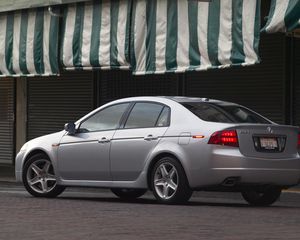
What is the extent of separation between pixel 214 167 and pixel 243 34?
14.6ft

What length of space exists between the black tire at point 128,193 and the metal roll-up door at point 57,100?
25.9ft

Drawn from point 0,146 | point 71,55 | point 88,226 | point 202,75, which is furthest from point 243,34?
point 0,146

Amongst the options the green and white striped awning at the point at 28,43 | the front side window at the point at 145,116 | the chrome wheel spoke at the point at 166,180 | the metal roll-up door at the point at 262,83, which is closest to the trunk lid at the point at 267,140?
the chrome wheel spoke at the point at 166,180

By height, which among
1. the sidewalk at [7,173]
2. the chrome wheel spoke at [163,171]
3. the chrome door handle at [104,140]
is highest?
the chrome door handle at [104,140]

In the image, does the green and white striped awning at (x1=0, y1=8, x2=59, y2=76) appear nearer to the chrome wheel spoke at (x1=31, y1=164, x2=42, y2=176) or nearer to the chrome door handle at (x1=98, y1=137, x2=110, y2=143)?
the chrome wheel spoke at (x1=31, y1=164, x2=42, y2=176)

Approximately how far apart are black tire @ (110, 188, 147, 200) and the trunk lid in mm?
2529

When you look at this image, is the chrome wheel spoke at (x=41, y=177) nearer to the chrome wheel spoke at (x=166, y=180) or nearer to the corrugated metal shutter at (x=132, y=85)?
the chrome wheel spoke at (x=166, y=180)

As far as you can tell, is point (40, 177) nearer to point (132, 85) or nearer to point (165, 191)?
point (165, 191)

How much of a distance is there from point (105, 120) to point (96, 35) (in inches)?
242

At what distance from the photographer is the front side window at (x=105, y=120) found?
13755 mm

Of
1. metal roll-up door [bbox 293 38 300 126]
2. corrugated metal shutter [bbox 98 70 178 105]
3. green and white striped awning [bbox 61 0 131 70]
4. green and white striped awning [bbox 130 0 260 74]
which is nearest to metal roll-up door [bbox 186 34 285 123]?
metal roll-up door [bbox 293 38 300 126]

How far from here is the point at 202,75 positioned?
65.6 feet

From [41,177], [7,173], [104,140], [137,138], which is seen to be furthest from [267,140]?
[7,173]

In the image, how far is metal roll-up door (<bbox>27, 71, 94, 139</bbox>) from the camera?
74.5 feet
